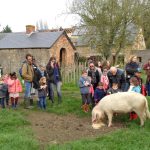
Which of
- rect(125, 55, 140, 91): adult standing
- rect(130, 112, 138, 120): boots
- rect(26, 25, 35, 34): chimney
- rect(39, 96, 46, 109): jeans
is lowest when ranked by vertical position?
rect(130, 112, 138, 120): boots

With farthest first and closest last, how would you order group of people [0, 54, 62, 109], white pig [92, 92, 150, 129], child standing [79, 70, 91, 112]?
group of people [0, 54, 62, 109] < child standing [79, 70, 91, 112] < white pig [92, 92, 150, 129]

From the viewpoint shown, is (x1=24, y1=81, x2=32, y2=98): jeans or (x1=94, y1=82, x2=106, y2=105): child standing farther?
(x1=24, y1=81, x2=32, y2=98): jeans

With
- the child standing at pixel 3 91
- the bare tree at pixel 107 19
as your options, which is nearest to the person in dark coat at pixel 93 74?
the child standing at pixel 3 91

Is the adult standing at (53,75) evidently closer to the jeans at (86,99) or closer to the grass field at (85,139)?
the jeans at (86,99)

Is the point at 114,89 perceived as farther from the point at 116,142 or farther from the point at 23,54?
the point at 23,54

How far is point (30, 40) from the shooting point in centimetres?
3641

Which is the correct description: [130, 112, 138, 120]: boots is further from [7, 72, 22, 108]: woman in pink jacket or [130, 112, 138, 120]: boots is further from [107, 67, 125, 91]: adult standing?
[7, 72, 22, 108]: woman in pink jacket

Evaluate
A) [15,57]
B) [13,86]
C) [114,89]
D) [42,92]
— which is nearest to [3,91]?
[13,86]

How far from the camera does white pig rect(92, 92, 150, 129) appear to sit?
1024cm

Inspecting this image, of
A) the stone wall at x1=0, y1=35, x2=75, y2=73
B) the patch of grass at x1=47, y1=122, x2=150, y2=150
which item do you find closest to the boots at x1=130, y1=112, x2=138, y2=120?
the patch of grass at x1=47, y1=122, x2=150, y2=150

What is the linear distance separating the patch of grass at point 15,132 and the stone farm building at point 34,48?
72.7ft

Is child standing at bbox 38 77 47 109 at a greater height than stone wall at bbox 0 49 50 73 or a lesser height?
lesser

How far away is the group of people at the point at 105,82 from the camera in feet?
39.3

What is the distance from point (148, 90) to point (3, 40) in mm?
25836
